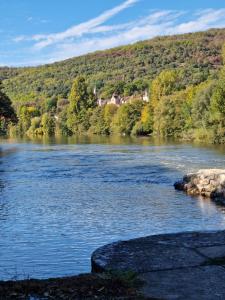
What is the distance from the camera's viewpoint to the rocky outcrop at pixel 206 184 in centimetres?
2446

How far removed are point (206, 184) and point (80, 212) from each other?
25.1 feet

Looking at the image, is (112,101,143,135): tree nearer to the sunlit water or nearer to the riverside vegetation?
the riverside vegetation

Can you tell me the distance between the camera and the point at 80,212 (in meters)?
20.5

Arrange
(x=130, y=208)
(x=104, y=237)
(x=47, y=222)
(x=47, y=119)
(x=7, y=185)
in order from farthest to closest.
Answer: (x=47, y=119), (x=7, y=185), (x=130, y=208), (x=47, y=222), (x=104, y=237)

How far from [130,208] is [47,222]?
4193 mm

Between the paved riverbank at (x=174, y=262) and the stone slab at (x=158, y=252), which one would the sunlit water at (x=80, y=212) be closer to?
the stone slab at (x=158, y=252)

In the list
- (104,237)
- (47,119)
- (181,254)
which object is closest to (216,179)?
(104,237)

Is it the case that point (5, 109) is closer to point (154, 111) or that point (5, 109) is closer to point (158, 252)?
point (154, 111)

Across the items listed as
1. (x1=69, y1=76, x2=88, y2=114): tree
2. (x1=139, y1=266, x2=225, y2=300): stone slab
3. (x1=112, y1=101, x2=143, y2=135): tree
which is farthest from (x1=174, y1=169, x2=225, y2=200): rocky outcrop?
(x1=69, y1=76, x2=88, y2=114): tree

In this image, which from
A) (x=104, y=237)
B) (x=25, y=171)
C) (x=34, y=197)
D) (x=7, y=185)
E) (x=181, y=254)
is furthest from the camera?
(x=25, y=171)

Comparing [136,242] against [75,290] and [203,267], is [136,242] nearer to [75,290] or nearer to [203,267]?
[203,267]

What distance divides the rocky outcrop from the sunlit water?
0.78m

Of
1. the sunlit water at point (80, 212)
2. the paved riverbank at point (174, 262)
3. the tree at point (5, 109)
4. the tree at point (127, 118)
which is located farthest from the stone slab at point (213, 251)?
the tree at point (127, 118)

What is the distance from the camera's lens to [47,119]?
451 ft
